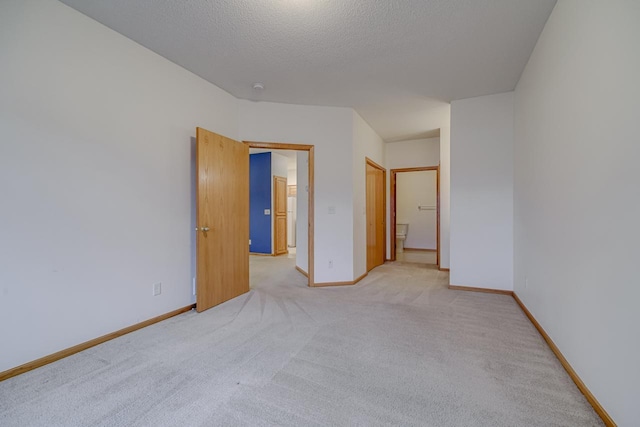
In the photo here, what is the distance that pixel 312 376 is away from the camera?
1.86 m

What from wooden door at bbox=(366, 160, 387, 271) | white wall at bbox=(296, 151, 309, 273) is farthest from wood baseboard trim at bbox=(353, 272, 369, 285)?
white wall at bbox=(296, 151, 309, 273)

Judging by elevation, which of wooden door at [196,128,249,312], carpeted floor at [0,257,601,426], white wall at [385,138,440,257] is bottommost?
carpeted floor at [0,257,601,426]

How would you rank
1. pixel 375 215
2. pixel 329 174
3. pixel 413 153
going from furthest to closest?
pixel 413 153
pixel 375 215
pixel 329 174

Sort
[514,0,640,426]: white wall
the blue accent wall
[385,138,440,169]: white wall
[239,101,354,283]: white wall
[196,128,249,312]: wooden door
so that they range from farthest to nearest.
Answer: the blue accent wall < [385,138,440,169]: white wall < [239,101,354,283]: white wall < [196,128,249,312]: wooden door < [514,0,640,426]: white wall

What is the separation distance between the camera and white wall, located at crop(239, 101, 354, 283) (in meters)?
4.04

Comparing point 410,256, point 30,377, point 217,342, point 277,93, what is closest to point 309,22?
point 277,93

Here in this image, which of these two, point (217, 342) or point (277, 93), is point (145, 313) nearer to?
point (217, 342)

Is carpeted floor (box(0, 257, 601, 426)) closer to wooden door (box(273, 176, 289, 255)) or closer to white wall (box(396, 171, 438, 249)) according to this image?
wooden door (box(273, 176, 289, 255))

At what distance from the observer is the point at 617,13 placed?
4.43 feet

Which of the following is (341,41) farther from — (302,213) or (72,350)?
(72,350)

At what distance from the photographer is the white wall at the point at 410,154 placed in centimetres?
582

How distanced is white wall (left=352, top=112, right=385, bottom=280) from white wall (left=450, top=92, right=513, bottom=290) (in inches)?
51.5

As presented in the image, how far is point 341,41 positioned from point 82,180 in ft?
7.73

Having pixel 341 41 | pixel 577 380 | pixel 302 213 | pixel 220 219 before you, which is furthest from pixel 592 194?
pixel 302 213
